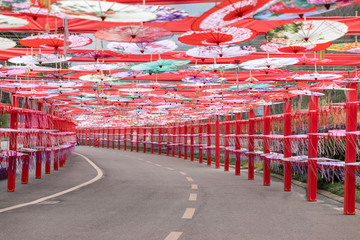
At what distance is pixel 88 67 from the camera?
11.4 m

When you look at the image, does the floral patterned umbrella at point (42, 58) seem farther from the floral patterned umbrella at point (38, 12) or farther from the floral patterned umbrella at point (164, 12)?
the floral patterned umbrella at point (164, 12)

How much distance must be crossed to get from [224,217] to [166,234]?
91.3 inches

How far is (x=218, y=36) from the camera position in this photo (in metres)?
7.16

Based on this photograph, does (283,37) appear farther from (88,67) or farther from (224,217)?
(88,67)

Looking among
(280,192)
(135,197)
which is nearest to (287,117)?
(280,192)

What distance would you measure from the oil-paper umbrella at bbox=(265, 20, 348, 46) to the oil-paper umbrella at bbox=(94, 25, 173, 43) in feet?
5.53

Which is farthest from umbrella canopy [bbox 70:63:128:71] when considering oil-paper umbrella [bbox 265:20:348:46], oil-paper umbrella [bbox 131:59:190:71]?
oil-paper umbrella [bbox 265:20:348:46]

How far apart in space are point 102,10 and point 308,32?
10.7 ft

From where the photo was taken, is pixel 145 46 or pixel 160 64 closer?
pixel 145 46

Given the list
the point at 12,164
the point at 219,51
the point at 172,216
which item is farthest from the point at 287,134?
the point at 12,164

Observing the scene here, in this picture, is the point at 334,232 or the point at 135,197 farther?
the point at 135,197

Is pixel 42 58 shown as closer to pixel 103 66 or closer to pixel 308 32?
pixel 103 66

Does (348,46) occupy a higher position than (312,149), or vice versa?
(348,46)

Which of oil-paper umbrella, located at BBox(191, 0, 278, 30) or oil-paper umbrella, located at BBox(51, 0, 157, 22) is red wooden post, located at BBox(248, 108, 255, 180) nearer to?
oil-paper umbrella, located at BBox(191, 0, 278, 30)
